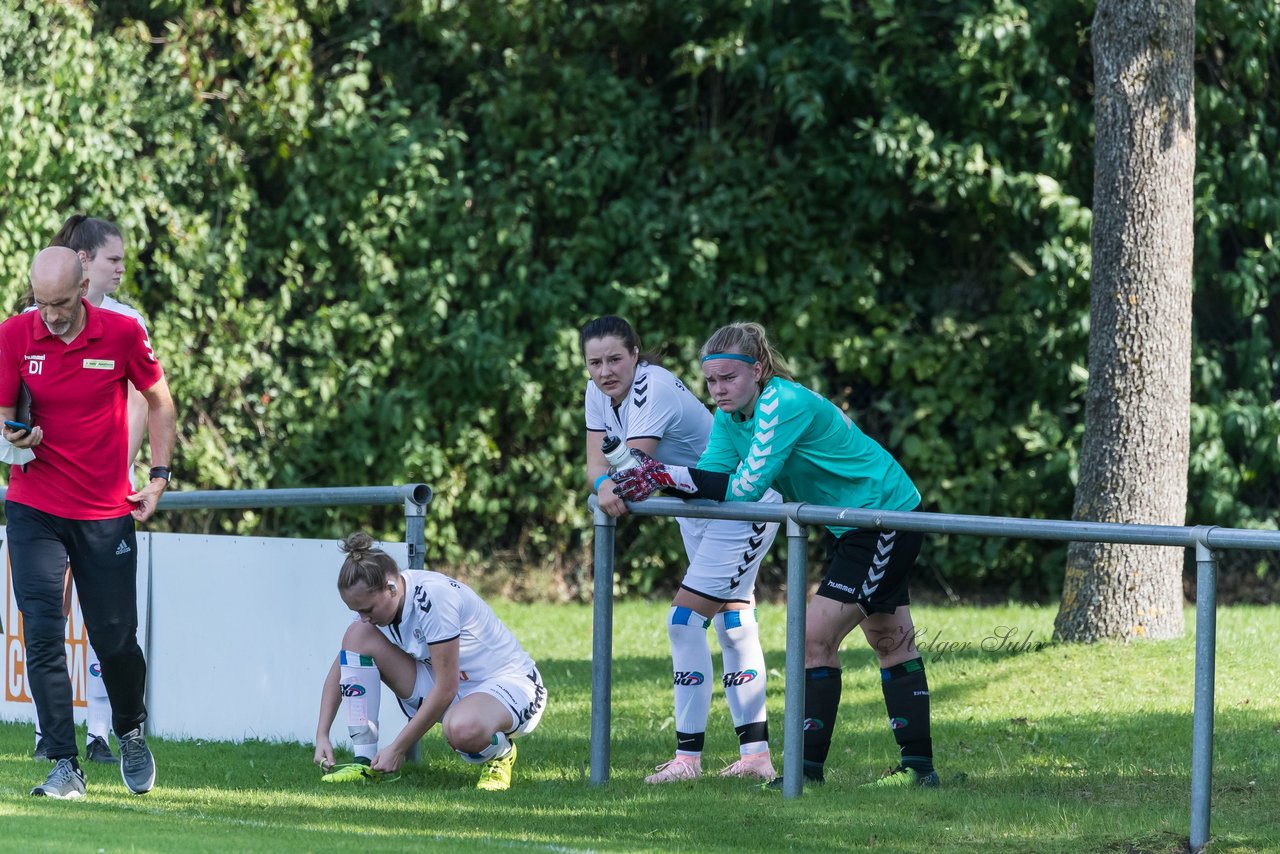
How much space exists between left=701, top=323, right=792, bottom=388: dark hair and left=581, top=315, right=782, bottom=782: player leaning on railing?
389 millimetres

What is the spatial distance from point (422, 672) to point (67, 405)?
1.68 meters

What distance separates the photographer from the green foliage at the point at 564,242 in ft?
42.6

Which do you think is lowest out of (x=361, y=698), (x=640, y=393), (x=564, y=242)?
(x=361, y=698)

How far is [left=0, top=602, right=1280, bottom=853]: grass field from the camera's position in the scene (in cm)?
519

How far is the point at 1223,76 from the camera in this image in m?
12.8

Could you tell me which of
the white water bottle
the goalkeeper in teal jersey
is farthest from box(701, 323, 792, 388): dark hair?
the white water bottle

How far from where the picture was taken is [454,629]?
6160mm

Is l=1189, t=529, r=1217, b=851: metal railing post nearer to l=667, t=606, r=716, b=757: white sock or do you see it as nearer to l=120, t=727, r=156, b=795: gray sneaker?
l=667, t=606, r=716, b=757: white sock

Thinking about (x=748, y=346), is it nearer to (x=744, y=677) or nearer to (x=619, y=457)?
(x=619, y=457)

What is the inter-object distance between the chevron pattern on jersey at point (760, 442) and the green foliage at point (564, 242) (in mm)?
7348

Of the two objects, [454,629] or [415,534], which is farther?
[415,534]

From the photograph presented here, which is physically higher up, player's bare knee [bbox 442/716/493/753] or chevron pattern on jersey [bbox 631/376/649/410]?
chevron pattern on jersey [bbox 631/376/649/410]

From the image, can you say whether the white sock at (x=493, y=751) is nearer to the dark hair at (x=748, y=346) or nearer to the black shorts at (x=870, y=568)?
the black shorts at (x=870, y=568)

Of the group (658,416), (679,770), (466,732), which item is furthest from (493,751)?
(658,416)
